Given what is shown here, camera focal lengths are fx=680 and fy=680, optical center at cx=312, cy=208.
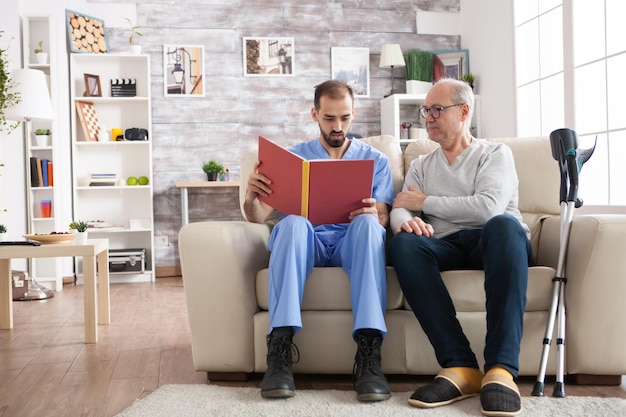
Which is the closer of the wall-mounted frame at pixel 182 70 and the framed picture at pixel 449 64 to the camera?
the wall-mounted frame at pixel 182 70

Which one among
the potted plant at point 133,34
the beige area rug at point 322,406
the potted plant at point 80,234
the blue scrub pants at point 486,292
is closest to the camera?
the beige area rug at point 322,406

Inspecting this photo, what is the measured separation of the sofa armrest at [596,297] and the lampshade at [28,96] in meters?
3.51

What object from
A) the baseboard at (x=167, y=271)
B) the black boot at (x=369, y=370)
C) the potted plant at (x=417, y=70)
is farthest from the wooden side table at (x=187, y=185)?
the black boot at (x=369, y=370)

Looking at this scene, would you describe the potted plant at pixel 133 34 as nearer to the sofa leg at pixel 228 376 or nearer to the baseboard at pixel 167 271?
the baseboard at pixel 167 271

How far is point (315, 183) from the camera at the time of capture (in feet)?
7.57

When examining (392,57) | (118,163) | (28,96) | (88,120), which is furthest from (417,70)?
(28,96)

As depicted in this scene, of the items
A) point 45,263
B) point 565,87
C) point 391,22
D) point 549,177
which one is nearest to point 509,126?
point 565,87

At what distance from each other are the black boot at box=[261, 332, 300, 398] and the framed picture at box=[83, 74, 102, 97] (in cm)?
390

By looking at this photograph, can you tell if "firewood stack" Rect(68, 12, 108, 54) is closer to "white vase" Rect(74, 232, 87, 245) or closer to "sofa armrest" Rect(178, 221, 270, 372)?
"white vase" Rect(74, 232, 87, 245)

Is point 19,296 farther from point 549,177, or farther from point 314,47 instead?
point 549,177

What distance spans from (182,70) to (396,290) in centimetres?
396

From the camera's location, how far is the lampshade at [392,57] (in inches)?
226

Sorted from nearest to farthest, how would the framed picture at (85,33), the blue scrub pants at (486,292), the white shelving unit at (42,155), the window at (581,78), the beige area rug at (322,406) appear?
the beige area rug at (322,406) < the blue scrub pants at (486,292) < the window at (581,78) < the white shelving unit at (42,155) < the framed picture at (85,33)

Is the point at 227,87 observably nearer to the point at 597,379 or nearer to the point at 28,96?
the point at 28,96
